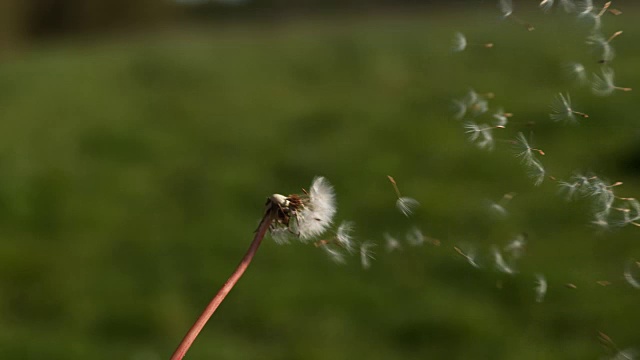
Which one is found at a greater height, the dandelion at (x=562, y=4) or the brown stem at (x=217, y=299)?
the dandelion at (x=562, y=4)

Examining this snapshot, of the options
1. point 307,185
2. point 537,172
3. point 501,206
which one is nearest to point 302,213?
point 537,172

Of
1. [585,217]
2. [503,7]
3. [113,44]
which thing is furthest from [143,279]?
[113,44]

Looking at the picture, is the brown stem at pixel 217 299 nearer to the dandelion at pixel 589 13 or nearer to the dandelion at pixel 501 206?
the dandelion at pixel 501 206

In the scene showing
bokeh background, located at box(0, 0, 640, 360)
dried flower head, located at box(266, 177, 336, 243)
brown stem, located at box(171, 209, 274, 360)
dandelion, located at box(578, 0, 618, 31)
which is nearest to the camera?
brown stem, located at box(171, 209, 274, 360)

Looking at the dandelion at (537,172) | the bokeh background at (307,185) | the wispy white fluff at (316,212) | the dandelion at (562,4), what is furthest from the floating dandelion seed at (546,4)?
the bokeh background at (307,185)

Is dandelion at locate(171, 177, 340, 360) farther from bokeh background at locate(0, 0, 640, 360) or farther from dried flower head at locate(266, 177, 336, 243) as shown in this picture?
bokeh background at locate(0, 0, 640, 360)

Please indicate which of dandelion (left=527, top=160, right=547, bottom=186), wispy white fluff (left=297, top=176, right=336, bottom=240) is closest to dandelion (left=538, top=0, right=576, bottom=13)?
dandelion (left=527, top=160, right=547, bottom=186)

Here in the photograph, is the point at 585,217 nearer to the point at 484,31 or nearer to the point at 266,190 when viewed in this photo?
the point at 266,190
